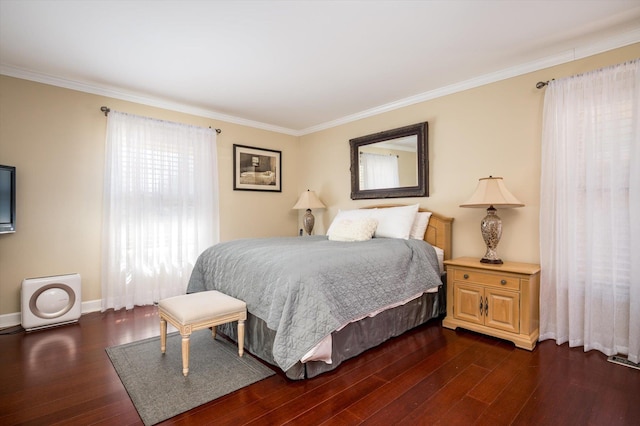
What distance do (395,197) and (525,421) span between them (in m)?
2.78

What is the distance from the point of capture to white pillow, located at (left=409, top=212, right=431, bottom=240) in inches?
142

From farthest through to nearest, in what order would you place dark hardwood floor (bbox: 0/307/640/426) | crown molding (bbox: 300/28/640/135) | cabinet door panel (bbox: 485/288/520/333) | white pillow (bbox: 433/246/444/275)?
1. white pillow (bbox: 433/246/444/275)
2. cabinet door panel (bbox: 485/288/520/333)
3. crown molding (bbox: 300/28/640/135)
4. dark hardwood floor (bbox: 0/307/640/426)

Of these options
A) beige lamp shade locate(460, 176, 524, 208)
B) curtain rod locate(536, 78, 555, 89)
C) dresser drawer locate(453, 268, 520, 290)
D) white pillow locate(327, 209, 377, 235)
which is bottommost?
dresser drawer locate(453, 268, 520, 290)

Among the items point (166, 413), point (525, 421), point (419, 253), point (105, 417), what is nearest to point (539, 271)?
point (419, 253)

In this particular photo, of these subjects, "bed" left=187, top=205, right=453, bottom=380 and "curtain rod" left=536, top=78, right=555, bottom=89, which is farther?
"curtain rod" left=536, top=78, right=555, bottom=89

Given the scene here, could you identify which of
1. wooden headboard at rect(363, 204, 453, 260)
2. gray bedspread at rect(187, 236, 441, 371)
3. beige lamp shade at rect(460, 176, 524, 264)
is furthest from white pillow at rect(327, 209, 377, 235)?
beige lamp shade at rect(460, 176, 524, 264)

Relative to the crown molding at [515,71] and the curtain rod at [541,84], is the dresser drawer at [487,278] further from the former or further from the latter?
the crown molding at [515,71]

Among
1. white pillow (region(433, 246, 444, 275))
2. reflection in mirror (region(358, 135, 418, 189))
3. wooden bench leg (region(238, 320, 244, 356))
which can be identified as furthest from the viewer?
reflection in mirror (region(358, 135, 418, 189))

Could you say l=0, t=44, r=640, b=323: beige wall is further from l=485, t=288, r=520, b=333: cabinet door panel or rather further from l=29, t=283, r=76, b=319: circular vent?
l=485, t=288, r=520, b=333: cabinet door panel

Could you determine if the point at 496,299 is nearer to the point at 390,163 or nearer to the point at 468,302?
the point at 468,302

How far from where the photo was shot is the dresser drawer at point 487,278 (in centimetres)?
268

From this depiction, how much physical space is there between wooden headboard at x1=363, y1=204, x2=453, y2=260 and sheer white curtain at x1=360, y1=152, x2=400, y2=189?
73 cm

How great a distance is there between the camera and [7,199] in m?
2.96

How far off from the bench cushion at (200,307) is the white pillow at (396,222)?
181 centimetres
